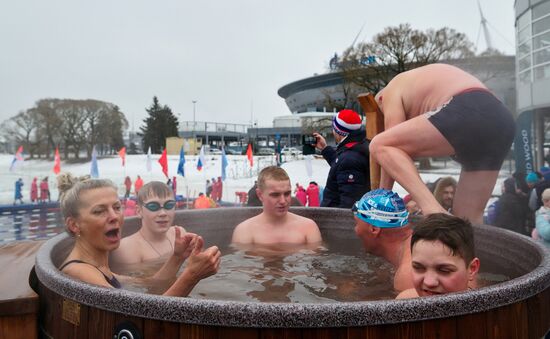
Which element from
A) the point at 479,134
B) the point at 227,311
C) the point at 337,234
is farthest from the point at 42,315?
the point at 337,234

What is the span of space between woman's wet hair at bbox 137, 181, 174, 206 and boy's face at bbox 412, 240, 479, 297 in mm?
1763

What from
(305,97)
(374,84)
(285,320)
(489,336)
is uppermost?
(305,97)

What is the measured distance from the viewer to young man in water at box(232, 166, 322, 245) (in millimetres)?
3330

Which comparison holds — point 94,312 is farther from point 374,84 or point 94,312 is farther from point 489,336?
point 374,84

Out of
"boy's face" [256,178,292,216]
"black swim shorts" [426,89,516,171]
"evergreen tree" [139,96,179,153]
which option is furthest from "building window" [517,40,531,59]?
"evergreen tree" [139,96,179,153]

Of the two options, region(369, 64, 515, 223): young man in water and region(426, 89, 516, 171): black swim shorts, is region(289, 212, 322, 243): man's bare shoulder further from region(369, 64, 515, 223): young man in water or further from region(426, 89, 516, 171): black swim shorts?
region(426, 89, 516, 171): black swim shorts

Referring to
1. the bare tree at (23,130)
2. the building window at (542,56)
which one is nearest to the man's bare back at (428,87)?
the building window at (542,56)

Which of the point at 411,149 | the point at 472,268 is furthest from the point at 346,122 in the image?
the point at 472,268

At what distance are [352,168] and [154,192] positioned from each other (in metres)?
1.69

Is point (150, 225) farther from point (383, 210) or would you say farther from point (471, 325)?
point (471, 325)

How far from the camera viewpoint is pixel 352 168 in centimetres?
370

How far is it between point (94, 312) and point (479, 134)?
188 cm

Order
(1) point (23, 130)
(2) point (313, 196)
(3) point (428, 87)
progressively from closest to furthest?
(3) point (428, 87) < (2) point (313, 196) < (1) point (23, 130)

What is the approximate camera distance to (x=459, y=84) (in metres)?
2.25
